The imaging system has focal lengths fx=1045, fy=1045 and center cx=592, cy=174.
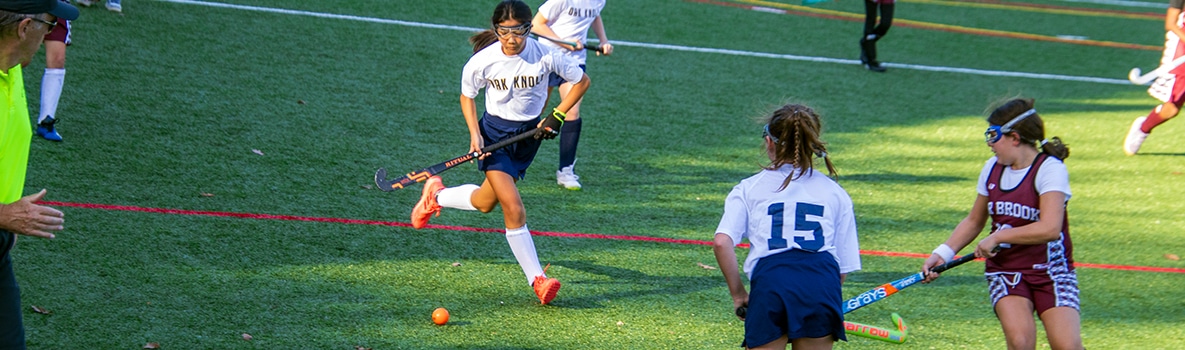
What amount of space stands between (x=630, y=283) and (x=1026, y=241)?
88.7 inches

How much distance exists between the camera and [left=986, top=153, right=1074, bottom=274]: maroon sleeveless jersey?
4.30 metres

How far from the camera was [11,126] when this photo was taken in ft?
9.91

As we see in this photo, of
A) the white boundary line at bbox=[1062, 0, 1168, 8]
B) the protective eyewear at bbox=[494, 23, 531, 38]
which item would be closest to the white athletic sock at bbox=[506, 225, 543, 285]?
the protective eyewear at bbox=[494, 23, 531, 38]

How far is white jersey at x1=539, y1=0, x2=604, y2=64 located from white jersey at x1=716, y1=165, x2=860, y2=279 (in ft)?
13.2

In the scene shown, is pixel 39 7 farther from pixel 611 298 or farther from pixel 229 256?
pixel 611 298

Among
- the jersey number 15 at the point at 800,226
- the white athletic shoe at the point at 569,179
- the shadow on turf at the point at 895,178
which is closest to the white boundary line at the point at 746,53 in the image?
the shadow on turf at the point at 895,178

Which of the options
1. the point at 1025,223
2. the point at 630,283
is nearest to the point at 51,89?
the point at 630,283

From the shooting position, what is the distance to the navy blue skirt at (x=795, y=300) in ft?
11.6

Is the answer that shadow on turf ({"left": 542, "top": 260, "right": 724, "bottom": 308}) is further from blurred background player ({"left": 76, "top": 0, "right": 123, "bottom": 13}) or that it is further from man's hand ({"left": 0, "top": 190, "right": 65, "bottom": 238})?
blurred background player ({"left": 76, "top": 0, "right": 123, "bottom": 13})

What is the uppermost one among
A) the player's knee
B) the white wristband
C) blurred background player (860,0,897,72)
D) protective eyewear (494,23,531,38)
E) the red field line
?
blurred background player (860,0,897,72)

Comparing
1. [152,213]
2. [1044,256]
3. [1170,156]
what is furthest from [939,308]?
[1170,156]

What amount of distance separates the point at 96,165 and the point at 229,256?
173 centimetres

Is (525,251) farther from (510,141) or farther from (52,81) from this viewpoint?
(52,81)

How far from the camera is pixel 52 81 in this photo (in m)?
7.01
